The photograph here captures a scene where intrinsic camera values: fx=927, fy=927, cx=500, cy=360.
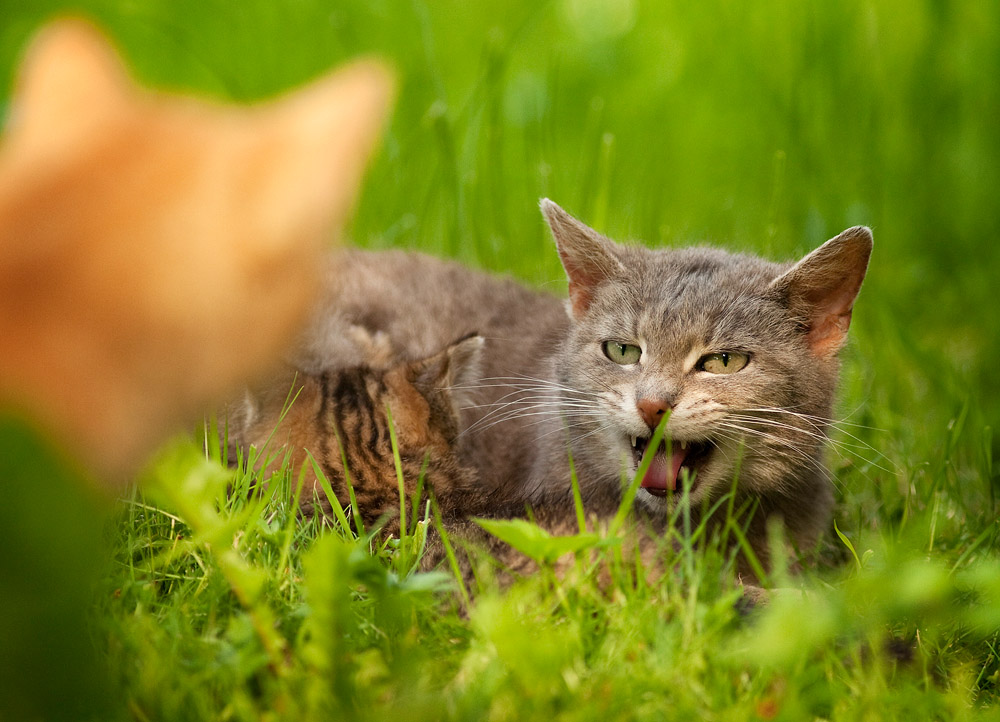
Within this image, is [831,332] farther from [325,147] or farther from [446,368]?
[325,147]

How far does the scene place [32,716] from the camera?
4.93 feet

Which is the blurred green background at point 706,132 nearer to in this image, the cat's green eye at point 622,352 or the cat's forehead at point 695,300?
the cat's forehead at point 695,300

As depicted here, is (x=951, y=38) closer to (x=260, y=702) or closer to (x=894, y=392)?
(x=894, y=392)

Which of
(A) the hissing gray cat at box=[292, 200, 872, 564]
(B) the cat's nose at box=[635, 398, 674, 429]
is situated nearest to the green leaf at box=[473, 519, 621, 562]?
(A) the hissing gray cat at box=[292, 200, 872, 564]

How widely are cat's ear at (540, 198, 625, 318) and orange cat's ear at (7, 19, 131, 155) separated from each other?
1.41 metres

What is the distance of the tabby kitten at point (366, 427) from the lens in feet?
8.97

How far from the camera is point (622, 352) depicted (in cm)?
302

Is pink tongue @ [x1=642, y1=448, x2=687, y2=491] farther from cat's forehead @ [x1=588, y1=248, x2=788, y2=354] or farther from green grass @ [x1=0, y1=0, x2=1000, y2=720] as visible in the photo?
cat's forehead @ [x1=588, y1=248, x2=788, y2=354]

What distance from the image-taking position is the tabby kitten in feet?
8.97

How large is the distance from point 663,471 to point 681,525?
22cm

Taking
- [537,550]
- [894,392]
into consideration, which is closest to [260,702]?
[537,550]

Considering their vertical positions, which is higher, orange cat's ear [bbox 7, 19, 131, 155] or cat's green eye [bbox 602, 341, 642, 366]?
orange cat's ear [bbox 7, 19, 131, 155]

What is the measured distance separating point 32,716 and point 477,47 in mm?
6210

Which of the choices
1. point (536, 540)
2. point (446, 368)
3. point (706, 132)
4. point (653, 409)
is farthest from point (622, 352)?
point (706, 132)
